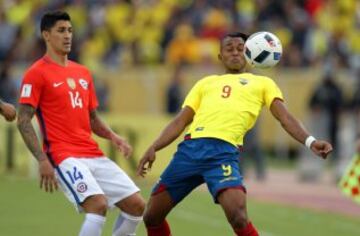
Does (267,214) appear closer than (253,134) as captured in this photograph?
Yes

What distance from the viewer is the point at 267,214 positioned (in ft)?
61.9

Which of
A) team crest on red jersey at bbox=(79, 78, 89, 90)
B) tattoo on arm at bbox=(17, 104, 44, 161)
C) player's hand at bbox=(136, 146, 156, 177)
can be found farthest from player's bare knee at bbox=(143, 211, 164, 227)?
team crest on red jersey at bbox=(79, 78, 89, 90)

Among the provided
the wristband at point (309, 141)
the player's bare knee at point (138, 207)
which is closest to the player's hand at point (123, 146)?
the player's bare knee at point (138, 207)

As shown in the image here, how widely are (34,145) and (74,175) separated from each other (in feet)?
1.48

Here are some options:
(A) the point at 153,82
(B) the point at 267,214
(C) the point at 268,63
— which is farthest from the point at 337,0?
(C) the point at 268,63

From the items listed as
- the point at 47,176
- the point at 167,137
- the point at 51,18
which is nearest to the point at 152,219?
the point at 167,137

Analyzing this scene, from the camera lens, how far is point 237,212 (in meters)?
11.3

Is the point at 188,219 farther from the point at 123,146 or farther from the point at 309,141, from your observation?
the point at 309,141

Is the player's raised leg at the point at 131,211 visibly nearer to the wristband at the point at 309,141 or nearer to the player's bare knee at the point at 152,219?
the player's bare knee at the point at 152,219

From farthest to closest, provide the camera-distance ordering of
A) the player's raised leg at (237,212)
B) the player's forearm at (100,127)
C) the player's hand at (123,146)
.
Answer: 1. the player's forearm at (100,127)
2. the player's hand at (123,146)
3. the player's raised leg at (237,212)

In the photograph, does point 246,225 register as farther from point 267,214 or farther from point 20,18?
point 20,18

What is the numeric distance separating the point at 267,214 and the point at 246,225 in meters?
7.60

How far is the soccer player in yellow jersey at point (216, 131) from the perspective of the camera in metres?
11.6

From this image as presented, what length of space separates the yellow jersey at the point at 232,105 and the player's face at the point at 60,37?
1386 millimetres
